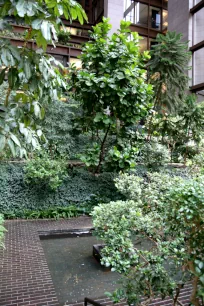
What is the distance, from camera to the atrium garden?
6.40 ft

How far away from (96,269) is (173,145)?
25.7 feet

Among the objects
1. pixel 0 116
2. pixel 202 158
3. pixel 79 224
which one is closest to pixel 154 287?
pixel 0 116

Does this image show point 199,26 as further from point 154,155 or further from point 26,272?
point 26,272

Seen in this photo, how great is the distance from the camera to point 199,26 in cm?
1562

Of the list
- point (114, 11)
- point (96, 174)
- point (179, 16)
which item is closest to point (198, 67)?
point (179, 16)

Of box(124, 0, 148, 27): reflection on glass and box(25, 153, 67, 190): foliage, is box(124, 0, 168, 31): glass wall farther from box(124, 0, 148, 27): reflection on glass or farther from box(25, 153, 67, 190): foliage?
box(25, 153, 67, 190): foliage

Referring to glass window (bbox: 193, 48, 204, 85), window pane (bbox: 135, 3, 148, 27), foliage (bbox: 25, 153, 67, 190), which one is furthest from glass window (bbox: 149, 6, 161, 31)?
foliage (bbox: 25, 153, 67, 190)

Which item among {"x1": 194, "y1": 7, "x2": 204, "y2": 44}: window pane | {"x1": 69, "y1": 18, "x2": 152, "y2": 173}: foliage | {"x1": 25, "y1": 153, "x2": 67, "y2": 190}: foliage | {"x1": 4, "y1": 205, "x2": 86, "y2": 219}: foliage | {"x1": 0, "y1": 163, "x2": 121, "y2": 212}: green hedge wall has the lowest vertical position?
{"x1": 4, "y1": 205, "x2": 86, "y2": 219}: foliage

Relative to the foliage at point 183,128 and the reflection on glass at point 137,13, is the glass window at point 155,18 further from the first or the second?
the foliage at point 183,128

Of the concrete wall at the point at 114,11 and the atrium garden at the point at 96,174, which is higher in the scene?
the concrete wall at the point at 114,11

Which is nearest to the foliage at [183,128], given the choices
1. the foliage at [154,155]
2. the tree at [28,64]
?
the foliage at [154,155]

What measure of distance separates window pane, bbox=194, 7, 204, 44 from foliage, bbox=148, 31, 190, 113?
682cm

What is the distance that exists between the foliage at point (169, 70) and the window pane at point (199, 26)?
6.82m

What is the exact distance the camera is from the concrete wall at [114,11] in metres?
16.5
